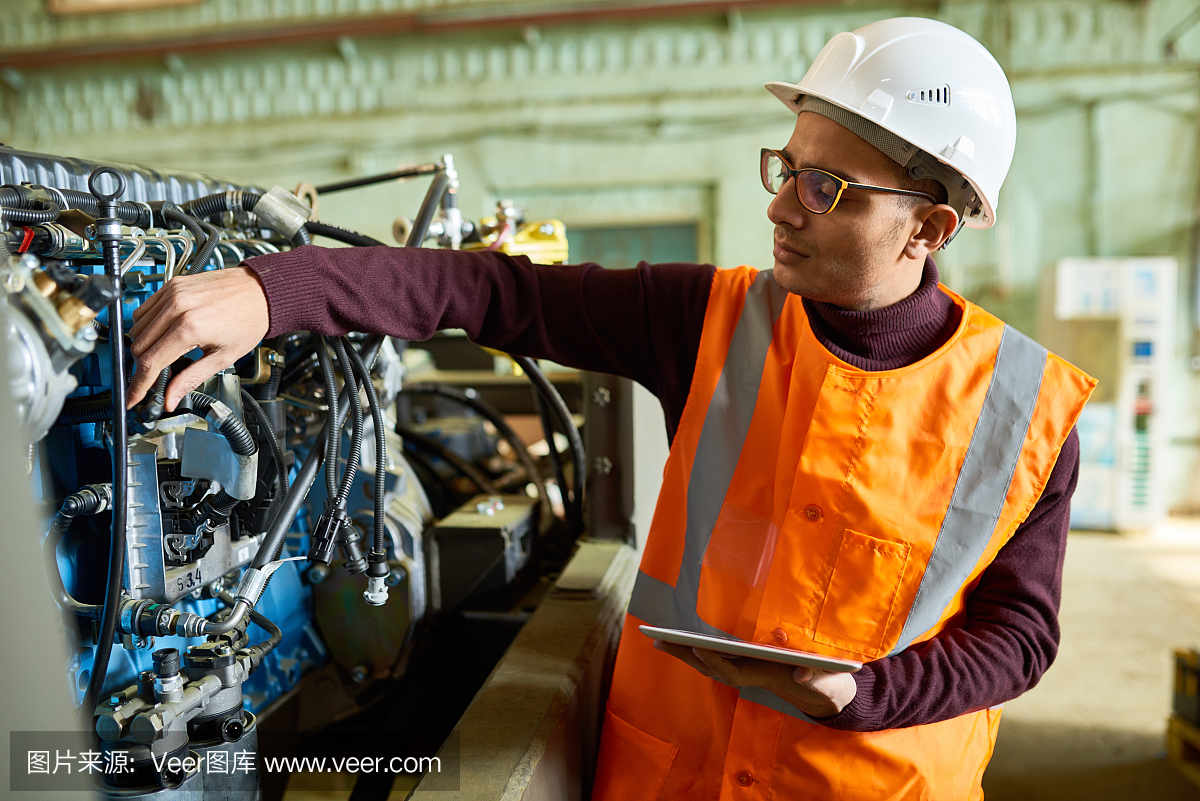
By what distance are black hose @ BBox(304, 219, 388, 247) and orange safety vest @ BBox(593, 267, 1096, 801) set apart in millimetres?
563

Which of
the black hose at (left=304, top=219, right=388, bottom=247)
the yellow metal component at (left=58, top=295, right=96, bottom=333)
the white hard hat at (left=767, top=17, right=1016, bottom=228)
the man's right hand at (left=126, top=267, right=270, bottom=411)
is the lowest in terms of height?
the man's right hand at (left=126, top=267, right=270, bottom=411)

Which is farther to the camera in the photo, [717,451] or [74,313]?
[717,451]

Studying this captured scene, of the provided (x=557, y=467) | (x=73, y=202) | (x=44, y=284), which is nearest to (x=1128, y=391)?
(x=557, y=467)

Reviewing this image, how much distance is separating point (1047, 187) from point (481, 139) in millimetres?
4154

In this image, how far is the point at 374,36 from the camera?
19.4ft

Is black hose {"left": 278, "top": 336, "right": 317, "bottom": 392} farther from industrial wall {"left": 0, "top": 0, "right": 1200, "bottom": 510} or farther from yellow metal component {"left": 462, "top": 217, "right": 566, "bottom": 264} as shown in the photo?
industrial wall {"left": 0, "top": 0, "right": 1200, "bottom": 510}

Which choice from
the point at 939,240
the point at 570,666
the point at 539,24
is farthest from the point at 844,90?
the point at 539,24

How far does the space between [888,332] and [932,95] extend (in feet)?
1.06

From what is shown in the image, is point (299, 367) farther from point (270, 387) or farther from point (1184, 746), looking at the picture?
point (1184, 746)

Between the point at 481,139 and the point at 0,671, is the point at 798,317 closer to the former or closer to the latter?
the point at 0,671

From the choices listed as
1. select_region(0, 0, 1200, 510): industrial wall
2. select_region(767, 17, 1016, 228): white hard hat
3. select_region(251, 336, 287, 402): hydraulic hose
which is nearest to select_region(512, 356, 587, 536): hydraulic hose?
select_region(251, 336, 287, 402): hydraulic hose

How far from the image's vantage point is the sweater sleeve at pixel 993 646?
99 cm

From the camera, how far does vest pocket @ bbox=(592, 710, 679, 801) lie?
44.7 inches

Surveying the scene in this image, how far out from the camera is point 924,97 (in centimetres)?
105
